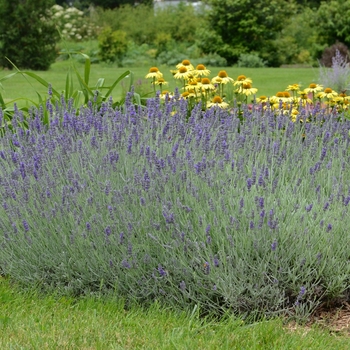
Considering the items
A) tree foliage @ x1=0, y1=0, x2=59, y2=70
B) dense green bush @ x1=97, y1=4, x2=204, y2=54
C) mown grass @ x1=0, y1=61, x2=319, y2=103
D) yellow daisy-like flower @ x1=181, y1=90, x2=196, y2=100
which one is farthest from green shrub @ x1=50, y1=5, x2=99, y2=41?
yellow daisy-like flower @ x1=181, y1=90, x2=196, y2=100

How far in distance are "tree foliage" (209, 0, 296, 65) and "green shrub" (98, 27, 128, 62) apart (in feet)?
10.3

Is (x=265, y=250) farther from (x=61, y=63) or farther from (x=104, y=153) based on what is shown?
(x=61, y=63)

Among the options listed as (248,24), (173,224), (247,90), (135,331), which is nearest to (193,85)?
(247,90)

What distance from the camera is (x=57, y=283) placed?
348 centimetres

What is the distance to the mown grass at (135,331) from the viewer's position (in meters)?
2.87

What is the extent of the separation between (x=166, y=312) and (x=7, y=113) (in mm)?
3198

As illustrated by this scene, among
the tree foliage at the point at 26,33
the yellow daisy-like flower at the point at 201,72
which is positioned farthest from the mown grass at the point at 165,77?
the yellow daisy-like flower at the point at 201,72

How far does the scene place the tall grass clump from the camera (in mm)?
3150

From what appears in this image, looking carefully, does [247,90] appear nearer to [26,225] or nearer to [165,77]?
[26,225]

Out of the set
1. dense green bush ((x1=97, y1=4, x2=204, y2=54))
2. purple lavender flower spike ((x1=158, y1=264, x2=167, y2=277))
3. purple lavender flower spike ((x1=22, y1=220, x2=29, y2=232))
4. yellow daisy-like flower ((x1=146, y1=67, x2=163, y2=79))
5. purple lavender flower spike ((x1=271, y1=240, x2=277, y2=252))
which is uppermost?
dense green bush ((x1=97, y1=4, x2=204, y2=54))

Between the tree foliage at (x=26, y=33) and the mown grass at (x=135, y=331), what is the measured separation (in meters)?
15.7

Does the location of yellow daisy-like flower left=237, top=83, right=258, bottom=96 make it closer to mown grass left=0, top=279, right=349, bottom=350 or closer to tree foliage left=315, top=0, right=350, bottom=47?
mown grass left=0, top=279, right=349, bottom=350

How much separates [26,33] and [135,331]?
1648 centimetres

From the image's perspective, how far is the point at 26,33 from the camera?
18156 mm
